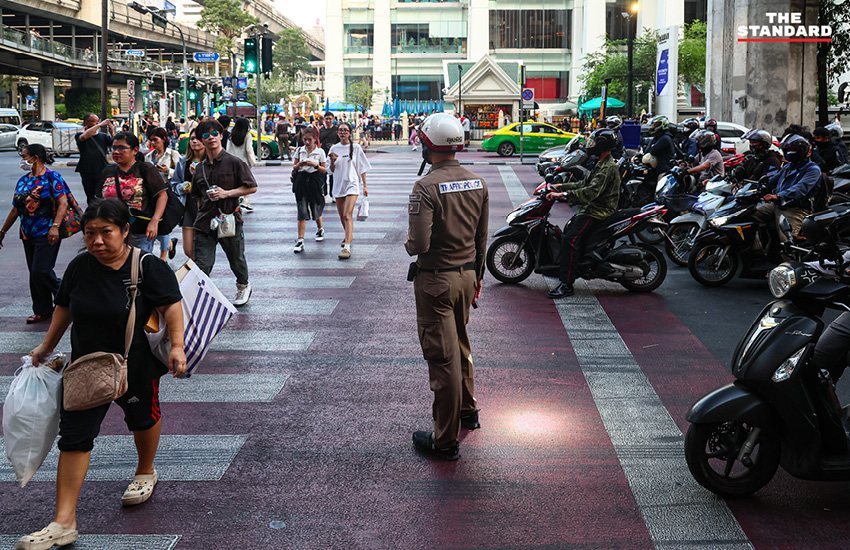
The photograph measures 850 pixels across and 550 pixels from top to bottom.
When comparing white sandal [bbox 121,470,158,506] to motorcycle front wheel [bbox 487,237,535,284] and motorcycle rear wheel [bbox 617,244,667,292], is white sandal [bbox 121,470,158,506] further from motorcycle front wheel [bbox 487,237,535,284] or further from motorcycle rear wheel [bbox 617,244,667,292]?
motorcycle rear wheel [bbox 617,244,667,292]

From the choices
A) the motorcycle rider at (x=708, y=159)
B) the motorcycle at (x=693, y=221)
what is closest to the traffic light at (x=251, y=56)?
the motorcycle rider at (x=708, y=159)

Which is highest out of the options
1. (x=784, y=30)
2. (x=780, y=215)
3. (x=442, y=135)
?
(x=784, y=30)

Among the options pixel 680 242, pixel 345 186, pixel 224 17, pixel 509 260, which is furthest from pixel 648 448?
pixel 224 17

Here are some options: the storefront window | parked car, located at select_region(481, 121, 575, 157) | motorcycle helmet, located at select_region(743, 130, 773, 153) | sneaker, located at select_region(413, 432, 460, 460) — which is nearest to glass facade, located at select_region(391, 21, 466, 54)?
the storefront window

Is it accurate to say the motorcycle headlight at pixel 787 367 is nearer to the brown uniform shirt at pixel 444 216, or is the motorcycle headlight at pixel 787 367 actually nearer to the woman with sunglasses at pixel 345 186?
the brown uniform shirt at pixel 444 216

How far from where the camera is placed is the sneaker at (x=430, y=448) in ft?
17.0

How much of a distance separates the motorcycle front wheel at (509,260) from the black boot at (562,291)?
679 mm

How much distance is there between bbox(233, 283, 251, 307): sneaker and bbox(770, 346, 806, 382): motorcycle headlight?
20.1 ft

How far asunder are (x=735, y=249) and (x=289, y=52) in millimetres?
95088

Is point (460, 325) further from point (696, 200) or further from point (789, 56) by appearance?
point (789, 56)

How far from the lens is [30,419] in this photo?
13.1ft

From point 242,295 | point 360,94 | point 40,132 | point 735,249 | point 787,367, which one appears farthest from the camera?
point 360,94

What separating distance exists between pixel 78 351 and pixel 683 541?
2924 mm

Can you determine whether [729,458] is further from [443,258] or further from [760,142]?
[760,142]
